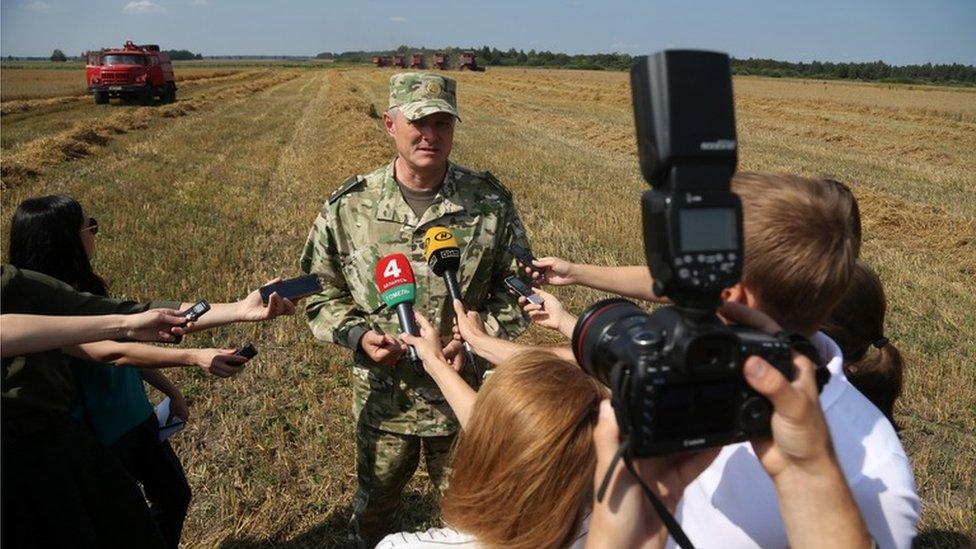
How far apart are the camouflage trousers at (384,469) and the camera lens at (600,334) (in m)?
1.64

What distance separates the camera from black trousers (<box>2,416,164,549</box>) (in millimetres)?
2318

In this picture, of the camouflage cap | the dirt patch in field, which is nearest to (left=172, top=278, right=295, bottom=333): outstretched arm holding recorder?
the camouflage cap

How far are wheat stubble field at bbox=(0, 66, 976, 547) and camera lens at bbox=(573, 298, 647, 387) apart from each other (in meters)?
2.40

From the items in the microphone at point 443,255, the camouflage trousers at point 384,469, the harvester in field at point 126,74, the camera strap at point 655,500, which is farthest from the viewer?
the harvester in field at point 126,74

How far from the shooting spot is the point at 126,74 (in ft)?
103

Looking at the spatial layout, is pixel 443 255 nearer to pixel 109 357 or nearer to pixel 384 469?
pixel 384 469

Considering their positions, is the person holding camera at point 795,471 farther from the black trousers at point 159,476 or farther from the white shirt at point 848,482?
the black trousers at point 159,476

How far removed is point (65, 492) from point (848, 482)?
2.44 metres

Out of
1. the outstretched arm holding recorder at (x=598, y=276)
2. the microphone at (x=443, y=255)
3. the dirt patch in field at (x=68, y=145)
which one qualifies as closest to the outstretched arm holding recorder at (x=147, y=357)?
the microphone at (x=443, y=255)

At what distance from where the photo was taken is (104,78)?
31.1 m

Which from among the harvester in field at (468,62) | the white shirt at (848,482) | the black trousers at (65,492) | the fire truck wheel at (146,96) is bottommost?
the black trousers at (65,492)

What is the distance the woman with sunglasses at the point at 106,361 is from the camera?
2732 millimetres

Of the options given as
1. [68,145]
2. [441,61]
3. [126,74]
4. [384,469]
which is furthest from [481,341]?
[441,61]

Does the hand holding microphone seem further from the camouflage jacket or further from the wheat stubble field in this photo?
the wheat stubble field
